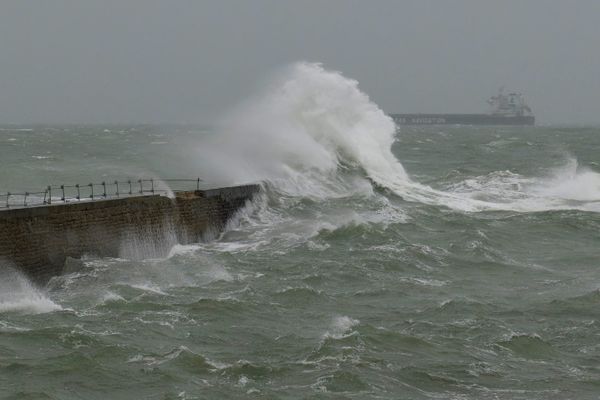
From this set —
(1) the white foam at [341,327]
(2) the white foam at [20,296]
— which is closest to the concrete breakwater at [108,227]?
(2) the white foam at [20,296]

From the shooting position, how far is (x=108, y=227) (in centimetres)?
2058

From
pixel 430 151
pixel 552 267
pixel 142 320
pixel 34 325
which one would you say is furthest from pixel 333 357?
pixel 430 151

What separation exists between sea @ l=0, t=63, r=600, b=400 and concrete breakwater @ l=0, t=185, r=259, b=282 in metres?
0.36

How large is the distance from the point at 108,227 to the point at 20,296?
13.7 feet

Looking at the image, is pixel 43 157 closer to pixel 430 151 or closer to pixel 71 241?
pixel 430 151

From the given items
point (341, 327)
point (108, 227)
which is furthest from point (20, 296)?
point (341, 327)

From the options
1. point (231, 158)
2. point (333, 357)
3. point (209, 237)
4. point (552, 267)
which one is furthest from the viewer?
point (231, 158)

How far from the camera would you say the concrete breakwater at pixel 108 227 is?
58.1 feet

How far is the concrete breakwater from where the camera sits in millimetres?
17719

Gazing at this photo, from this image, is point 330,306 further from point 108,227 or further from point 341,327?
point 108,227

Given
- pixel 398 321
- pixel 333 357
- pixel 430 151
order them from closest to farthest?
pixel 333 357 < pixel 398 321 < pixel 430 151

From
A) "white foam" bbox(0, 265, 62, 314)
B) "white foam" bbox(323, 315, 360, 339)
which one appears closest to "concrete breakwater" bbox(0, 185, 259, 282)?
"white foam" bbox(0, 265, 62, 314)

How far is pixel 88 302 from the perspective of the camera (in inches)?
645

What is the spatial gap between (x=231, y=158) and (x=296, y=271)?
1672cm
